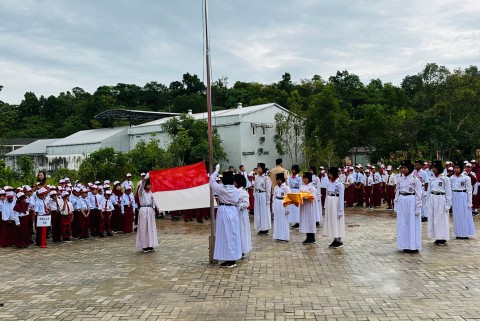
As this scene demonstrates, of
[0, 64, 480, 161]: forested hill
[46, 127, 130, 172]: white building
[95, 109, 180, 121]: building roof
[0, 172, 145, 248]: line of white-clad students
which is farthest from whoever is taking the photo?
[46, 127, 130, 172]: white building

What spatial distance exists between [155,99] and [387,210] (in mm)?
60400

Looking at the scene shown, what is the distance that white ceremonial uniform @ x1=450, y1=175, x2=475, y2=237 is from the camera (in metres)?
10.8

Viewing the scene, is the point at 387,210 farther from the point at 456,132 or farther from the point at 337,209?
the point at 456,132

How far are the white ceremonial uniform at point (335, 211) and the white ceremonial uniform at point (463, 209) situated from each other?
10.1ft

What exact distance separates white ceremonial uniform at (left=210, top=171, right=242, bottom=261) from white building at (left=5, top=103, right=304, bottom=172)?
25.8 m

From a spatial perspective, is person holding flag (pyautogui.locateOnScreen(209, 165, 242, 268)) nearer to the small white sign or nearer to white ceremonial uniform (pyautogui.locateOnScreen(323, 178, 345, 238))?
white ceremonial uniform (pyautogui.locateOnScreen(323, 178, 345, 238))

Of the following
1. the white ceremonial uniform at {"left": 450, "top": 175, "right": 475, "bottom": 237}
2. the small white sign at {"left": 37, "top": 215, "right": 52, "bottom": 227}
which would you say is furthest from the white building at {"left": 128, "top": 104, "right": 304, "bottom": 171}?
the white ceremonial uniform at {"left": 450, "top": 175, "right": 475, "bottom": 237}

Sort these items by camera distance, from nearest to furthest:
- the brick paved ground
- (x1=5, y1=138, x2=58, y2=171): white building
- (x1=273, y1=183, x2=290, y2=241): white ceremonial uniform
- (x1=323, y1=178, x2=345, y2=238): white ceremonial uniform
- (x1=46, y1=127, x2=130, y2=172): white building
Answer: the brick paved ground → (x1=323, y1=178, x2=345, y2=238): white ceremonial uniform → (x1=273, y1=183, x2=290, y2=241): white ceremonial uniform → (x1=46, y1=127, x2=130, y2=172): white building → (x1=5, y1=138, x2=58, y2=171): white building

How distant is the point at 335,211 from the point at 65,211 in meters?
7.28

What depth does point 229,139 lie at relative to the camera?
38.3 metres

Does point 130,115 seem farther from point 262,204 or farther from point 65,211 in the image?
point 262,204

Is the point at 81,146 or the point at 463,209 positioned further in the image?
the point at 81,146

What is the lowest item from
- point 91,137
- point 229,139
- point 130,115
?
point 229,139

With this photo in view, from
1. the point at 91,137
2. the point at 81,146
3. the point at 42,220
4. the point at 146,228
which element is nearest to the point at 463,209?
the point at 146,228
